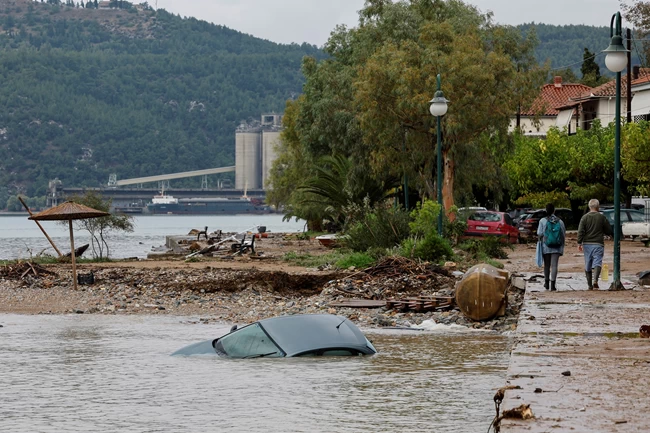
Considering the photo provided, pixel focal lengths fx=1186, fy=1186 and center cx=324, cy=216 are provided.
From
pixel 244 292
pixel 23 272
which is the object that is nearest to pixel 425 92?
pixel 23 272

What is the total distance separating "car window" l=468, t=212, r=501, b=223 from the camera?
159 ft

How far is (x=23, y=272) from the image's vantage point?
114 ft

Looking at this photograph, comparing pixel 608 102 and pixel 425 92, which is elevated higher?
pixel 608 102

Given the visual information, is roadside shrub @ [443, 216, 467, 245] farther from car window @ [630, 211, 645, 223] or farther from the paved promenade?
the paved promenade

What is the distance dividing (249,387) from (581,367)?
4.54m

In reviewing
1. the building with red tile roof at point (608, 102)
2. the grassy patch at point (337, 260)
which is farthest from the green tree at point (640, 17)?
the grassy patch at point (337, 260)

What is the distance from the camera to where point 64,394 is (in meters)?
14.7

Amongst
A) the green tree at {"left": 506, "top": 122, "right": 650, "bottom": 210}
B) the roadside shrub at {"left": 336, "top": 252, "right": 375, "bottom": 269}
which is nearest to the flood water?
the roadside shrub at {"left": 336, "top": 252, "right": 375, "bottom": 269}

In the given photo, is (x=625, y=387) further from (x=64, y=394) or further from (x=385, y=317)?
(x=385, y=317)

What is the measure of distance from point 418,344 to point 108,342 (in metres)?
5.51

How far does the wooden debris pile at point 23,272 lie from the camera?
34.5 meters

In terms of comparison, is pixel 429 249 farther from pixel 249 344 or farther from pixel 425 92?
pixel 425 92

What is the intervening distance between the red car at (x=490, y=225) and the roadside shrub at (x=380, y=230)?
1071 cm

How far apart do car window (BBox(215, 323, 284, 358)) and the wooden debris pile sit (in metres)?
18.3
